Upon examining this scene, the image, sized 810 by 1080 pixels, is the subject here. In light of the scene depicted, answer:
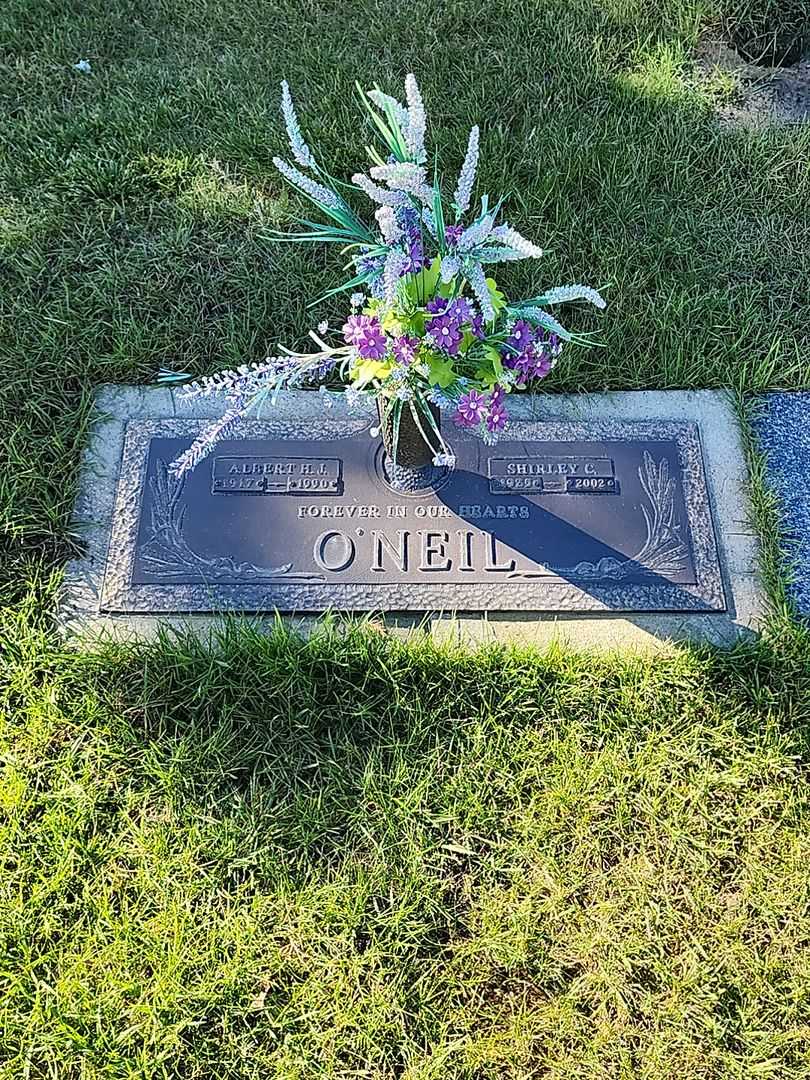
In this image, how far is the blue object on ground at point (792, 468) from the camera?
98.3 inches

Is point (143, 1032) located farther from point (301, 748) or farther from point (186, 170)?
point (186, 170)

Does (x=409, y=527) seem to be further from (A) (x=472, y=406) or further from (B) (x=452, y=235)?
(B) (x=452, y=235)

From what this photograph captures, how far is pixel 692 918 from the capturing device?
6.69ft

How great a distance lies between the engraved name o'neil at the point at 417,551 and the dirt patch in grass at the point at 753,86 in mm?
2167

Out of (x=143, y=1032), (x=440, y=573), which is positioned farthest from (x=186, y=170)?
(x=143, y=1032)

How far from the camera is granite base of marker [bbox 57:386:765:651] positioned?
2.35m

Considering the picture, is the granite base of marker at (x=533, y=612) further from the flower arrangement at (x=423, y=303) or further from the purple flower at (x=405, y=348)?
the purple flower at (x=405, y=348)

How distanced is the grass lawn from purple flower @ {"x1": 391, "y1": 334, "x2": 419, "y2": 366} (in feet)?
2.37

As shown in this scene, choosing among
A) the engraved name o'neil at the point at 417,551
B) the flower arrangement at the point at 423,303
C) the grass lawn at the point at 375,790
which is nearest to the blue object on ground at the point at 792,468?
the grass lawn at the point at 375,790

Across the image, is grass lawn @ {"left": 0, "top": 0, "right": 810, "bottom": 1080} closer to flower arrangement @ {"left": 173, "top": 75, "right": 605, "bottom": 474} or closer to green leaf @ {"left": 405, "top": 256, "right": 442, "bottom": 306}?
flower arrangement @ {"left": 173, "top": 75, "right": 605, "bottom": 474}

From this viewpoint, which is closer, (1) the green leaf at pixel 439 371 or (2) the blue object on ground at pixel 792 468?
(1) the green leaf at pixel 439 371

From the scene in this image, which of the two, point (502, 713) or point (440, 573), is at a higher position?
point (440, 573)

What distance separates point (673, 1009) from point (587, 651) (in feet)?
2.68

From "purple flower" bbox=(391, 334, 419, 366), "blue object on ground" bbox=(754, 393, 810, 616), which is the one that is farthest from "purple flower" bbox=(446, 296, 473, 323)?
"blue object on ground" bbox=(754, 393, 810, 616)
